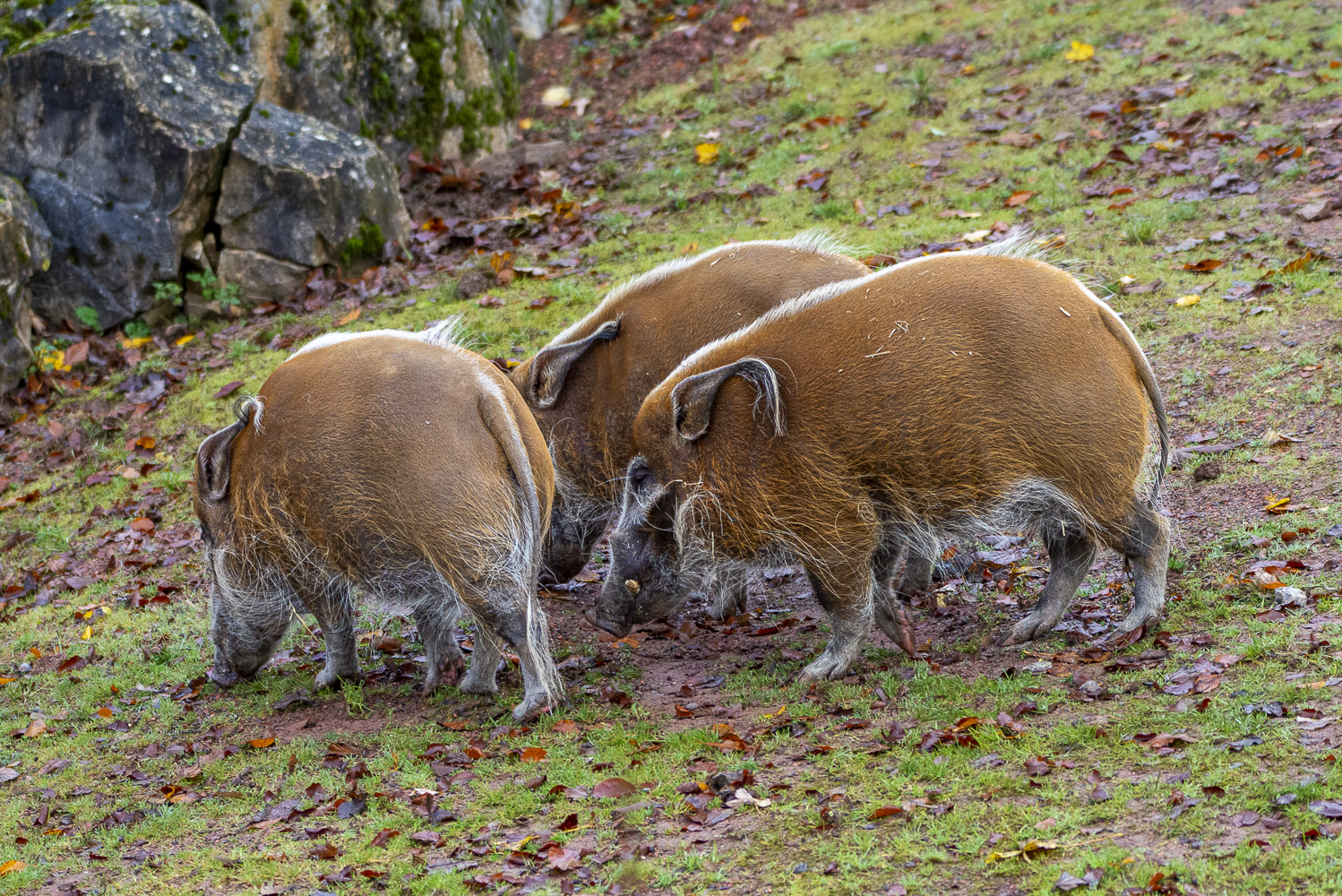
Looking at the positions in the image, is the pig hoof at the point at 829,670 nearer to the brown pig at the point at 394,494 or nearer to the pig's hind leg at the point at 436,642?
the brown pig at the point at 394,494

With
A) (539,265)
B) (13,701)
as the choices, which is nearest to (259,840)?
(13,701)

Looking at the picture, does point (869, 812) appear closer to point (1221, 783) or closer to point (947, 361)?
point (1221, 783)

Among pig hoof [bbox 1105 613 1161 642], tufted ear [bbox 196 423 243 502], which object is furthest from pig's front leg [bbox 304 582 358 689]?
pig hoof [bbox 1105 613 1161 642]

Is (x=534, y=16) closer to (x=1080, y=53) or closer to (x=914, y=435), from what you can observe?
(x=1080, y=53)

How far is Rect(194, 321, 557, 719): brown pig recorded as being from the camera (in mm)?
4902

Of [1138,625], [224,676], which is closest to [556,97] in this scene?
[224,676]

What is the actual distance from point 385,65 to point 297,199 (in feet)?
7.27

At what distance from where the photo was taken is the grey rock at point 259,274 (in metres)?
10.2

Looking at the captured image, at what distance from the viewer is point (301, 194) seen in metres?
10.1

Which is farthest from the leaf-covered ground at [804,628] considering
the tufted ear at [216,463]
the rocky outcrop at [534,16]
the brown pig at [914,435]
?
the rocky outcrop at [534,16]

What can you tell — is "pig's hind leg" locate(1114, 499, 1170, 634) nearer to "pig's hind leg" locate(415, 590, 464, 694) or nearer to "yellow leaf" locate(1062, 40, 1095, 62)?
"pig's hind leg" locate(415, 590, 464, 694)

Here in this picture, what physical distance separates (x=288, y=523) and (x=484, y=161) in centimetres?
758

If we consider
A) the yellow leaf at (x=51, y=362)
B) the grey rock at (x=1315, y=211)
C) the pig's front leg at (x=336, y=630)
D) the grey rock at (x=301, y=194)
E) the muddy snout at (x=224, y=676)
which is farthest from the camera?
the grey rock at (x=301, y=194)

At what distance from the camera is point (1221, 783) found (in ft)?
11.8
